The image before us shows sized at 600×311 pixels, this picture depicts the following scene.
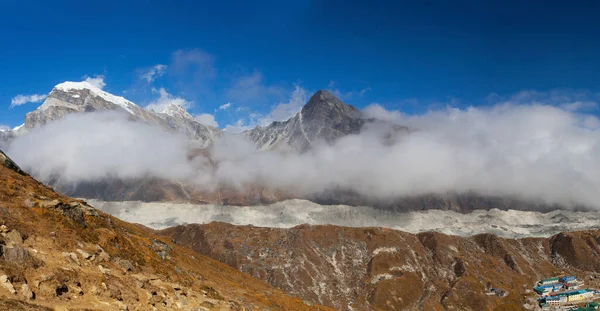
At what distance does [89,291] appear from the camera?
34.7 meters

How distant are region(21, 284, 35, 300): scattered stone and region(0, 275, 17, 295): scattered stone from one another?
562mm

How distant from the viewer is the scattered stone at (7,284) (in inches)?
1171

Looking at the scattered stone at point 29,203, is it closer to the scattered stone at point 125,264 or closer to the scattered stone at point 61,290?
the scattered stone at point 125,264

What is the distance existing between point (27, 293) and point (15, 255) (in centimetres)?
→ 492

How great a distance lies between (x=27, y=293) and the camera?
30281 millimetres

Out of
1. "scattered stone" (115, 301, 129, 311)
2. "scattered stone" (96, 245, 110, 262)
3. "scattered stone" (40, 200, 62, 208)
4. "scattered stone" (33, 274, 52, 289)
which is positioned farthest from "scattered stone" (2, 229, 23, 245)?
"scattered stone" (115, 301, 129, 311)

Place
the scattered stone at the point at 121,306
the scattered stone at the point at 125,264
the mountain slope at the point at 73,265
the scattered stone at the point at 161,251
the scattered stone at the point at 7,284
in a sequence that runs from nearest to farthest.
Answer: the scattered stone at the point at 7,284, the mountain slope at the point at 73,265, the scattered stone at the point at 121,306, the scattered stone at the point at 125,264, the scattered stone at the point at 161,251

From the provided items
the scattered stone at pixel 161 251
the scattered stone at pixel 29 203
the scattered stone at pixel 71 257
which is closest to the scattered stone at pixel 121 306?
the scattered stone at pixel 71 257

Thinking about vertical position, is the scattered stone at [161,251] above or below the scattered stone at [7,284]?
above

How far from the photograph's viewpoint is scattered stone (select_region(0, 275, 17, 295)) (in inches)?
1171

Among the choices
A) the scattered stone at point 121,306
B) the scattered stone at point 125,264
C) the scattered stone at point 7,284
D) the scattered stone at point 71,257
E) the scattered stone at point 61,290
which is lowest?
the scattered stone at point 121,306

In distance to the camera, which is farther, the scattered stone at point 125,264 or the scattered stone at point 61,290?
the scattered stone at point 125,264

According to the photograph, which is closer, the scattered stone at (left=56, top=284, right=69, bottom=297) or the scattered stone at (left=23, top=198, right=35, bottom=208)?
the scattered stone at (left=56, top=284, right=69, bottom=297)

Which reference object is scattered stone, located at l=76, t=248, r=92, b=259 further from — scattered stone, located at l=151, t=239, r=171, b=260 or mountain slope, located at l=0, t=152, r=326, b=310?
scattered stone, located at l=151, t=239, r=171, b=260
